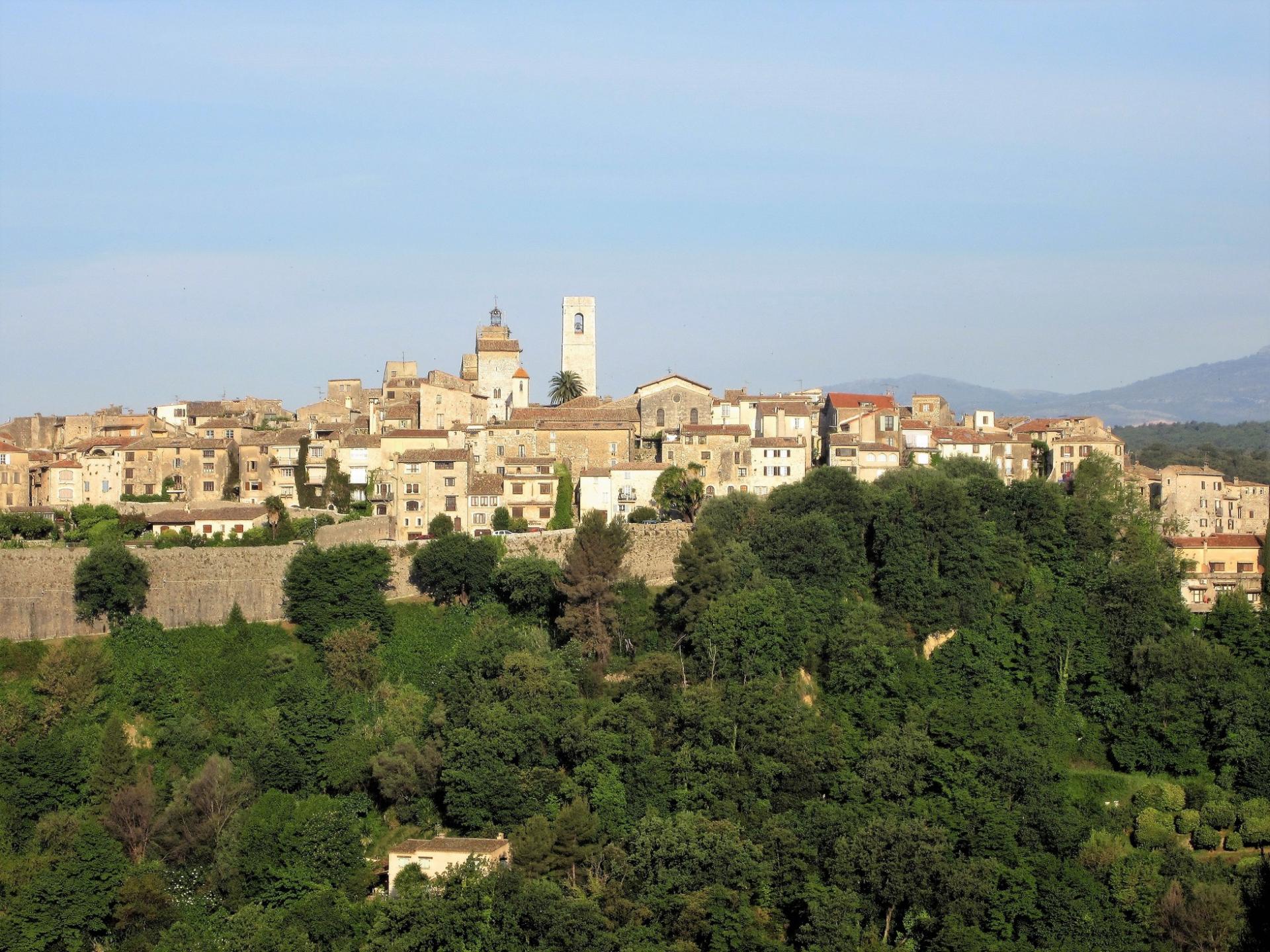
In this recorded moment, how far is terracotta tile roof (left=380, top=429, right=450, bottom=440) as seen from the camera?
49.5 metres

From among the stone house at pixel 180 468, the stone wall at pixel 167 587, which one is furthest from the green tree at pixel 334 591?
the stone house at pixel 180 468

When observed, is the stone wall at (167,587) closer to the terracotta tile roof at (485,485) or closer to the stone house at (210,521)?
the stone house at (210,521)

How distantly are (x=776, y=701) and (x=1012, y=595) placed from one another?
8.42 metres

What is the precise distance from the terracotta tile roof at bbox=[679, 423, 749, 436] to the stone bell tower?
1236cm

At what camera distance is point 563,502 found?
157ft

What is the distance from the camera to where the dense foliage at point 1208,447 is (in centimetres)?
9031

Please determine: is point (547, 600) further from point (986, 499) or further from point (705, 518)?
point (986, 499)

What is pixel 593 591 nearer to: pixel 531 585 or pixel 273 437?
pixel 531 585

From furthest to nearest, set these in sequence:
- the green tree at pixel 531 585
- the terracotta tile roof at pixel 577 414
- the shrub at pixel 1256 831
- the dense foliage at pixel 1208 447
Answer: the dense foliage at pixel 1208 447 → the terracotta tile roof at pixel 577 414 → the green tree at pixel 531 585 → the shrub at pixel 1256 831

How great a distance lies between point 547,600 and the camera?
42.5 meters

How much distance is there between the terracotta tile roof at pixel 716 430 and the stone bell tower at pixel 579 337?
12.4 metres

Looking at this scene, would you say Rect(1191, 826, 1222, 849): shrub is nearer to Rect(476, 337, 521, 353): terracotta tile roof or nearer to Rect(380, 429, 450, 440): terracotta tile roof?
Rect(380, 429, 450, 440): terracotta tile roof

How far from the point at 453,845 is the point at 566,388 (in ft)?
90.3

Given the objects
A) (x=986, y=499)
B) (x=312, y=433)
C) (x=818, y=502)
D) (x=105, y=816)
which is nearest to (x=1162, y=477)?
(x=986, y=499)
